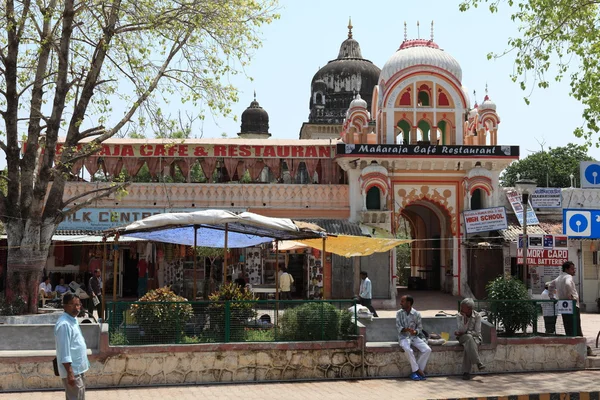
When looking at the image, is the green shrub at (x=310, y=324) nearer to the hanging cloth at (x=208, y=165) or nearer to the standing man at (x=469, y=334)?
the standing man at (x=469, y=334)

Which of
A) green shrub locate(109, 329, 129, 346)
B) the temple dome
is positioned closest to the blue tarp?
green shrub locate(109, 329, 129, 346)

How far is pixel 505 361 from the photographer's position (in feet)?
40.0

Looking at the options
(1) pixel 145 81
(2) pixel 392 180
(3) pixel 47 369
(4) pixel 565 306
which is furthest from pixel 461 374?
(2) pixel 392 180

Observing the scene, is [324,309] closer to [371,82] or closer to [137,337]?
[137,337]

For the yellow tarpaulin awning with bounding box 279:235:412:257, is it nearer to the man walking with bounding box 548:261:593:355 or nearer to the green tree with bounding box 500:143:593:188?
the man walking with bounding box 548:261:593:355

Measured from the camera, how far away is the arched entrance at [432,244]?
88.3 feet

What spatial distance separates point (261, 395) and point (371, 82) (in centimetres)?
3453

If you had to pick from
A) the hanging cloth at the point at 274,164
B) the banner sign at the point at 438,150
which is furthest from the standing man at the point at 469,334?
the hanging cloth at the point at 274,164

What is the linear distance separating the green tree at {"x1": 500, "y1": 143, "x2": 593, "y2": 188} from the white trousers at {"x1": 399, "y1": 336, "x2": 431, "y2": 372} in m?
39.2

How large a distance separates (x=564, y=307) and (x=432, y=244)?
54.9 feet

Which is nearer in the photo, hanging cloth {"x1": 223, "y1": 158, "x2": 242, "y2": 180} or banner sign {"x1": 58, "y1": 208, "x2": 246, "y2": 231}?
→ banner sign {"x1": 58, "y1": 208, "x2": 246, "y2": 231}

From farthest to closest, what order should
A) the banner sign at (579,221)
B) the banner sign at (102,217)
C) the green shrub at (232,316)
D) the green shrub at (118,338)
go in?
1. the banner sign at (102,217)
2. the banner sign at (579,221)
3. the green shrub at (232,316)
4. the green shrub at (118,338)

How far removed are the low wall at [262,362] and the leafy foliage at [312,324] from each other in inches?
9.6

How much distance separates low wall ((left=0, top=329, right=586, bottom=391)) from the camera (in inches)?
411
